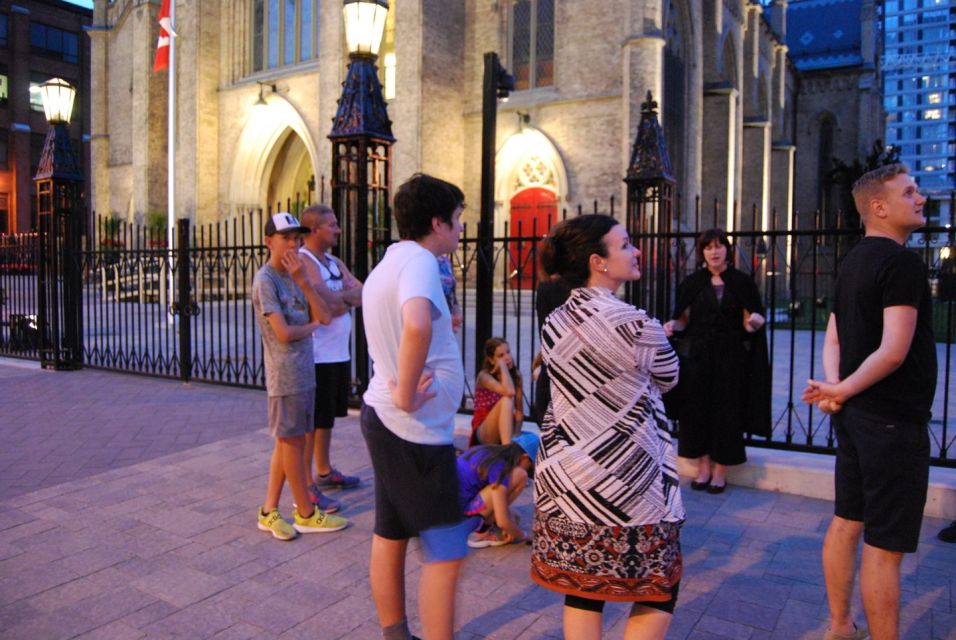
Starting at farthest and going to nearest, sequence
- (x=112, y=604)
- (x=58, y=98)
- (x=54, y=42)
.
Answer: (x=54, y=42) < (x=58, y=98) < (x=112, y=604)

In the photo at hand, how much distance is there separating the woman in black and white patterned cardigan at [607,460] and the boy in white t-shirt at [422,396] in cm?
41

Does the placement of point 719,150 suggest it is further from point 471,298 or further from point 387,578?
point 387,578

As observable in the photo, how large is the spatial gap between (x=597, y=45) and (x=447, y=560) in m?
20.5

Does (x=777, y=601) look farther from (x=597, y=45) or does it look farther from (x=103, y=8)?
(x=103, y=8)

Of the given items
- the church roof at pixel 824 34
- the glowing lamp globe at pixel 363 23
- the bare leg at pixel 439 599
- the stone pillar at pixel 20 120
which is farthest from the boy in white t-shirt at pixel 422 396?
the stone pillar at pixel 20 120

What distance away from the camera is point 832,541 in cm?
311

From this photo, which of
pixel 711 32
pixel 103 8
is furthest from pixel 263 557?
pixel 103 8

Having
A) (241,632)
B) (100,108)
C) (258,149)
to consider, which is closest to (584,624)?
(241,632)

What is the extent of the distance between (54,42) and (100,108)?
65.0 ft

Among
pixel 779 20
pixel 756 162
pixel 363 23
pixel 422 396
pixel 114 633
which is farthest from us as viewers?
pixel 779 20

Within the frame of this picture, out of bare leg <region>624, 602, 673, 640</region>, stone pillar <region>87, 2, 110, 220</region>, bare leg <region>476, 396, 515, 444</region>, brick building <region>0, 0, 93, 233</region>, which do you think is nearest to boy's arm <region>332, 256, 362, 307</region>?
bare leg <region>476, 396, 515, 444</region>

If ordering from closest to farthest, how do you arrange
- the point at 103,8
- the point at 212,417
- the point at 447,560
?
1. the point at 447,560
2. the point at 212,417
3. the point at 103,8

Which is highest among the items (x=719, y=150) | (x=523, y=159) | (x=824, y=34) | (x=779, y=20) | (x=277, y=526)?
(x=824, y=34)

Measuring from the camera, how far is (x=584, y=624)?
A: 2410mm
